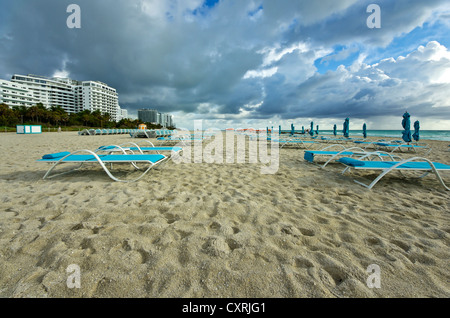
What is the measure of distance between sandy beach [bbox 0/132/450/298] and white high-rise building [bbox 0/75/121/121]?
3651 inches

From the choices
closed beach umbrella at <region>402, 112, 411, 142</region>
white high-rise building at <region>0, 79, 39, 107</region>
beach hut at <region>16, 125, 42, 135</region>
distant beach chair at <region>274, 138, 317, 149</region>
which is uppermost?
white high-rise building at <region>0, 79, 39, 107</region>

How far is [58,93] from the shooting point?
8506 centimetres

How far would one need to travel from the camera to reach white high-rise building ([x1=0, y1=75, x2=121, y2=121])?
67400mm

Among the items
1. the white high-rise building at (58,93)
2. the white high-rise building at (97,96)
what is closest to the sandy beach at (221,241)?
the white high-rise building at (58,93)

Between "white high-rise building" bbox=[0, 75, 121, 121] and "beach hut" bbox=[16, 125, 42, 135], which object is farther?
"white high-rise building" bbox=[0, 75, 121, 121]

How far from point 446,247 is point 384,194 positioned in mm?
1604

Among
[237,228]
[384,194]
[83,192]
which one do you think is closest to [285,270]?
[237,228]

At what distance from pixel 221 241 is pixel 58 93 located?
376ft

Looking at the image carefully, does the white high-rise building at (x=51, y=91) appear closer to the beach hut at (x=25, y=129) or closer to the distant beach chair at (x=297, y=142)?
the beach hut at (x=25, y=129)

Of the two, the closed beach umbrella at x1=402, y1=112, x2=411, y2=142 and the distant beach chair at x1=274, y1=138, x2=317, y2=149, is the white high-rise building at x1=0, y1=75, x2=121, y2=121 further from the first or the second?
the closed beach umbrella at x1=402, y1=112, x2=411, y2=142

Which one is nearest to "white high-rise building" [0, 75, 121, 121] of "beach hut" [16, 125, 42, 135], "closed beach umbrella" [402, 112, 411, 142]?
"beach hut" [16, 125, 42, 135]

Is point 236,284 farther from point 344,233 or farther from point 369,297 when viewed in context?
point 344,233

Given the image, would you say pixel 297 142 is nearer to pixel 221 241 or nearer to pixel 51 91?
pixel 221 241

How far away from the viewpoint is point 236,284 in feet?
4.46
